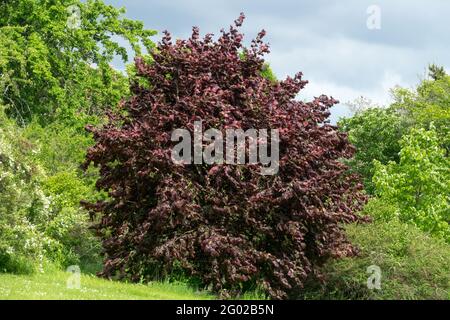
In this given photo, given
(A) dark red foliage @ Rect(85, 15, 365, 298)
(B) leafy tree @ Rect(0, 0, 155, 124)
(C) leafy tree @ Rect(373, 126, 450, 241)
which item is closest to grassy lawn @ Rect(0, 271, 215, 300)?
(A) dark red foliage @ Rect(85, 15, 365, 298)

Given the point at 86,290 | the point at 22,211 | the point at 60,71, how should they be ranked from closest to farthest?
the point at 86,290, the point at 22,211, the point at 60,71

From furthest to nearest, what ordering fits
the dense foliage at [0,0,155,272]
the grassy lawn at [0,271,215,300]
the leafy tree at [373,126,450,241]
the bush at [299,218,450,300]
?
the dense foliage at [0,0,155,272] < the leafy tree at [373,126,450,241] < the bush at [299,218,450,300] < the grassy lawn at [0,271,215,300]

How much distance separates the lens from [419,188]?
25.7 m

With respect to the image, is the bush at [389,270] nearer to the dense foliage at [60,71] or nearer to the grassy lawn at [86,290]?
the grassy lawn at [86,290]

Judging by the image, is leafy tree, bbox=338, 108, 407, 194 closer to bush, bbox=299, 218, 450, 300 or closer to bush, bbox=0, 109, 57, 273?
bush, bbox=299, 218, 450, 300

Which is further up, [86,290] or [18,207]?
[18,207]

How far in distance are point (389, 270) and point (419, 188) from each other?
1068 centimetres

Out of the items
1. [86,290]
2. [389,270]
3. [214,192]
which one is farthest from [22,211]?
[389,270]

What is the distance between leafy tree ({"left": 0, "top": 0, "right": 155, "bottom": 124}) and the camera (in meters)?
34.1

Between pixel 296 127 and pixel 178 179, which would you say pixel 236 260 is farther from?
pixel 296 127

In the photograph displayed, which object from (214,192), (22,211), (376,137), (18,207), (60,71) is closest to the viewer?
(214,192)

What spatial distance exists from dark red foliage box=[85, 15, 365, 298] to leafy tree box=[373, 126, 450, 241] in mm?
9863

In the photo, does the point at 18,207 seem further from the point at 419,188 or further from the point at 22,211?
the point at 419,188

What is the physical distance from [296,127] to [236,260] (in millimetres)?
3259
